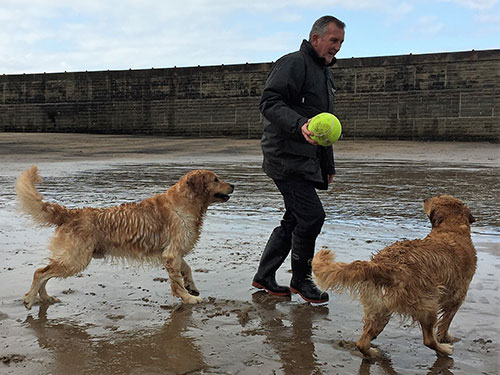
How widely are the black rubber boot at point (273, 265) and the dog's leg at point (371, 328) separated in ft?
4.59

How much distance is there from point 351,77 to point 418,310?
92.5 feet

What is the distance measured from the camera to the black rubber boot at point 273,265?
16.4 ft

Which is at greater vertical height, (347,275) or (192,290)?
(347,275)

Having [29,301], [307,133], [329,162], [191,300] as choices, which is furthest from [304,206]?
[29,301]

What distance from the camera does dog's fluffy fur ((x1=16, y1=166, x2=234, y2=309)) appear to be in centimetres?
471

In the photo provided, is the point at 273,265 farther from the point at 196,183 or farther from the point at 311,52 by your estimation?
the point at 311,52

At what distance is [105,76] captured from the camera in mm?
35281

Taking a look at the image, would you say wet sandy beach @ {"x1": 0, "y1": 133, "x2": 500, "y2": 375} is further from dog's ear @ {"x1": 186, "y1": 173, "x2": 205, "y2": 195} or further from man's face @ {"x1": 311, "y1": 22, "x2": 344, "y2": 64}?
man's face @ {"x1": 311, "y1": 22, "x2": 344, "y2": 64}

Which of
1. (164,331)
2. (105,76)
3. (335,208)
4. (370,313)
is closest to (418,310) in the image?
(370,313)

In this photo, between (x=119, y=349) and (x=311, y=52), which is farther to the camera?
(x=311, y=52)

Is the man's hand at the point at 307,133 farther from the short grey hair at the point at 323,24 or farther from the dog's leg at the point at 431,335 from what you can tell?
the dog's leg at the point at 431,335

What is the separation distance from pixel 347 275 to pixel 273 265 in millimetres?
1772

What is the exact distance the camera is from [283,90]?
15.4 feet

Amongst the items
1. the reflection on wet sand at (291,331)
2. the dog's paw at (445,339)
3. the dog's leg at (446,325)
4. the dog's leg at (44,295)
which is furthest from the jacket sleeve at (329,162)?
the dog's leg at (44,295)
